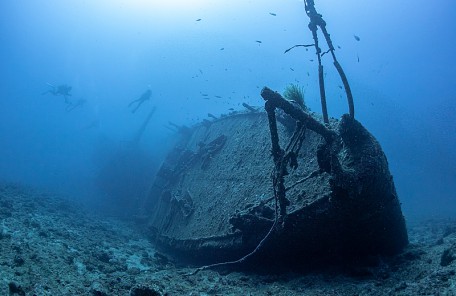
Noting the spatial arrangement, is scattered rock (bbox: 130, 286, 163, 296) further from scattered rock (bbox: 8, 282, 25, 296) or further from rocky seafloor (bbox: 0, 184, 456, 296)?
scattered rock (bbox: 8, 282, 25, 296)

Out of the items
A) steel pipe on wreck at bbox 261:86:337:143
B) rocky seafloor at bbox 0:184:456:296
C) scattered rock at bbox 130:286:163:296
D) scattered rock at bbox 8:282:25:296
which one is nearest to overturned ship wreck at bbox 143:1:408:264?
steel pipe on wreck at bbox 261:86:337:143

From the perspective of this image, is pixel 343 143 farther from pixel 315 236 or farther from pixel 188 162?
pixel 188 162

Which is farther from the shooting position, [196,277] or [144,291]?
[196,277]

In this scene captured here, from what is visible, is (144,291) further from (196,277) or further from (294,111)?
(294,111)

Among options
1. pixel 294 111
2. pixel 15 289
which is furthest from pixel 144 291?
pixel 294 111

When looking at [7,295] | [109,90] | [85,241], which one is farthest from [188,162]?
[109,90]

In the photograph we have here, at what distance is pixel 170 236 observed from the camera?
8.41m

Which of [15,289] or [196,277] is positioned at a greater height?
[196,277]

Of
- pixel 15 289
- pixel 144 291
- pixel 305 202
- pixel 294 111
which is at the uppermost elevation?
pixel 294 111

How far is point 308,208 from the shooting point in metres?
4.59

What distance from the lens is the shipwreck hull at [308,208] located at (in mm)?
4426

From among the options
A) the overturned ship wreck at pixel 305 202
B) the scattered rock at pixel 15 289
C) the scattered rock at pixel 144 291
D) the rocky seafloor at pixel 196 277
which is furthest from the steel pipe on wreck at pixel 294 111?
the scattered rock at pixel 15 289

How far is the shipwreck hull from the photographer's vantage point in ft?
14.5

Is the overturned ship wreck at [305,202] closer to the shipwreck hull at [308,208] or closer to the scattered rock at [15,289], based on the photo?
the shipwreck hull at [308,208]
